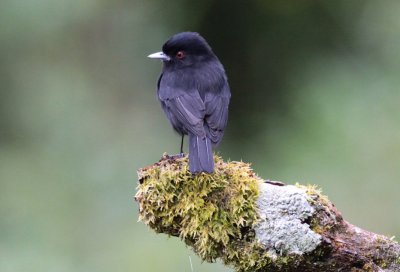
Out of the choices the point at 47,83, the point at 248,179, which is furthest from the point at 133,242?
the point at 248,179

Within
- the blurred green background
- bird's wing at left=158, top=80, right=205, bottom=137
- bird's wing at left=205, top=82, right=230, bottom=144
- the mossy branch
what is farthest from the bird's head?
the blurred green background

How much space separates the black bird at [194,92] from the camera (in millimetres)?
4617

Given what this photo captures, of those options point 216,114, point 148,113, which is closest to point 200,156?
point 216,114

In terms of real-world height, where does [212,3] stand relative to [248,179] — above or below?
above

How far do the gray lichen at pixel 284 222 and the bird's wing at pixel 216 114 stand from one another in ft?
2.65

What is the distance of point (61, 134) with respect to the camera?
8.47m

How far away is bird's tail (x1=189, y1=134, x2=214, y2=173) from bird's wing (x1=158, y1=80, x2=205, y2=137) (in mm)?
91

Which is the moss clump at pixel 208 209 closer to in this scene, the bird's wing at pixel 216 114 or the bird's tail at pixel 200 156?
the bird's tail at pixel 200 156

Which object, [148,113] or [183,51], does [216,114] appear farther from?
[148,113]

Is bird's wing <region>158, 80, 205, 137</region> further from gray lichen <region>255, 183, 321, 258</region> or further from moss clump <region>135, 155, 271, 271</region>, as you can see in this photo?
gray lichen <region>255, 183, 321, 258</region>

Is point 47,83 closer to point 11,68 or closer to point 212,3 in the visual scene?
point 11,68

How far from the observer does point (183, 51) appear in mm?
5355

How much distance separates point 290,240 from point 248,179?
42cm

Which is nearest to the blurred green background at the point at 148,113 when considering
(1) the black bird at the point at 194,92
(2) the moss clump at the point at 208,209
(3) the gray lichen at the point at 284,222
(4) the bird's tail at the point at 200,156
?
(1) the black bird at the point at 194,92
